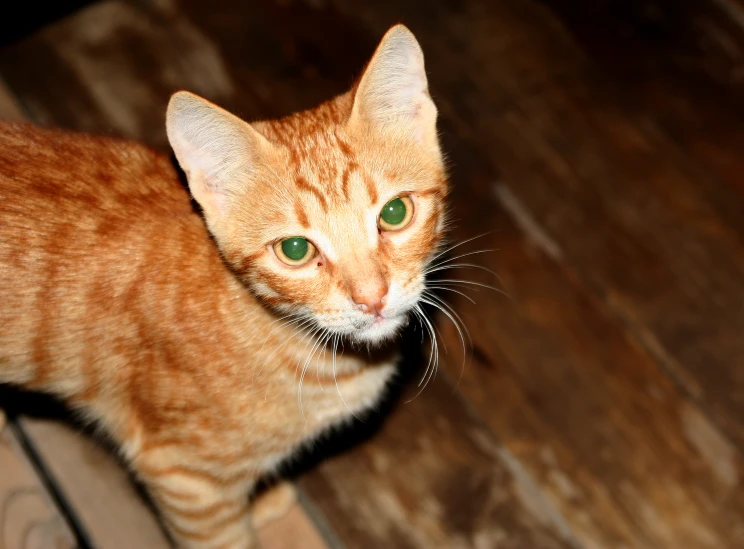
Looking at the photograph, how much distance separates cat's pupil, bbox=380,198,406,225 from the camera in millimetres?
1496

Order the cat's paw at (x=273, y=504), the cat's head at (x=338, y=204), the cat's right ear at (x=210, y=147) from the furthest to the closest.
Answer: the cat's paw at (x=273, y=504) < the cat's head at (x=338, y=204) < the cat's right ear at (x=210, y=147)

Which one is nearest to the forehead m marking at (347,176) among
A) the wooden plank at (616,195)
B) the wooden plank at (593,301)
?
the wooden plank at (593,301)

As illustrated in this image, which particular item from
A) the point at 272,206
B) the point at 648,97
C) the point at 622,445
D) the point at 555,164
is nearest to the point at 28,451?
the point at 272,206

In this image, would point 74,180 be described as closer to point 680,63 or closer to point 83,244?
point 83,244

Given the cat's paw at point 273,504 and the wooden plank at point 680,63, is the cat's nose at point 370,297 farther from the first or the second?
the wooden plank at point 680,63

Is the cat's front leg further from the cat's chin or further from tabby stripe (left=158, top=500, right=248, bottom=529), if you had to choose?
the cat's chin

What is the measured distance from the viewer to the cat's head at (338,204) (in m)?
1.43

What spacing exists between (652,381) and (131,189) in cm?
159

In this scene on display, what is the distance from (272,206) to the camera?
1481mm

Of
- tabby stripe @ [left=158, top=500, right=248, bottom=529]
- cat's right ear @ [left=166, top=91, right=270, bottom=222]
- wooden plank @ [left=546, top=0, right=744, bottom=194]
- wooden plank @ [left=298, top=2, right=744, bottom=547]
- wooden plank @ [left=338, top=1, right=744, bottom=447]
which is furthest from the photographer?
wooden plank @ [left=546, top=0, right=744, bottom=194]

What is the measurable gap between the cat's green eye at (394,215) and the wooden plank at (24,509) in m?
1.03

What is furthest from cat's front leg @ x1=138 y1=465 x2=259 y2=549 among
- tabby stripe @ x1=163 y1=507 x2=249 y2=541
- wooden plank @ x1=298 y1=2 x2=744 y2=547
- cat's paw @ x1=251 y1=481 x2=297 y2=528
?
wooden plank @ x1=298 y1=2 x2=744 y2=547

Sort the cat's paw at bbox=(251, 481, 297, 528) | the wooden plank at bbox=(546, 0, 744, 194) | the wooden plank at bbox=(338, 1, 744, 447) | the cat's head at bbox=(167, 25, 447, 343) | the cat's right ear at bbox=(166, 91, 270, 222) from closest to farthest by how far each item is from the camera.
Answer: the cat's right ear at bbox=(166, 91, 270, 222) < the cat's head at bbox=(167, 25, 447, 343) < the cat's paw at bbox=(251, 481, 297, 528) < the wooden plank at bbox=(338, 1, 744, 447) < the wooden plank at bbox=(546, 0, 744, 194)

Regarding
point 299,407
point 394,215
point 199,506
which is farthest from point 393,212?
point 199,506
